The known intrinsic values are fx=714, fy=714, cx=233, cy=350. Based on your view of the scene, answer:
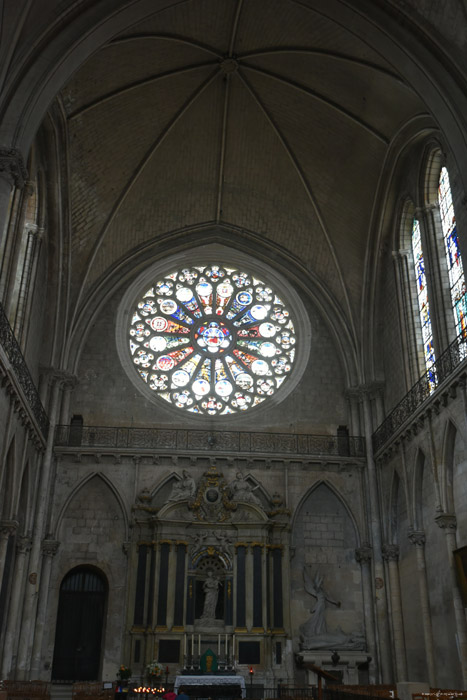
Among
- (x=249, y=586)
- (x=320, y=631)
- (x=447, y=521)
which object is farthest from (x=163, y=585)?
(x=447, y=521)

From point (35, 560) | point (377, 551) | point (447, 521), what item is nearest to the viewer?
point (447, 521)

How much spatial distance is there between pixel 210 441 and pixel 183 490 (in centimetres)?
148

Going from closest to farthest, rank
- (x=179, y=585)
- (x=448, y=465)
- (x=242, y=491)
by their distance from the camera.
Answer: (x=448, y=465), (x=179, y=585), (x=242, y=491)

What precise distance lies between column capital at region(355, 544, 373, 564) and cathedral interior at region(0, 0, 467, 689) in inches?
2.1

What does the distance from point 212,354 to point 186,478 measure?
407 cm

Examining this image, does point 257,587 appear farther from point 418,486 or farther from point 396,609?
point 418,486

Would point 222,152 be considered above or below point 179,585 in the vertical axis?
above

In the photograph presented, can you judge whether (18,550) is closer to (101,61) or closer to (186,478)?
(186,478)

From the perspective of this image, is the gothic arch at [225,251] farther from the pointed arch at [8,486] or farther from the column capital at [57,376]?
the pointed arch at [8,486]

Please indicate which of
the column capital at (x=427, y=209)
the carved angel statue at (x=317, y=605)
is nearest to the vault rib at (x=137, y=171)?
the column capital at (x=427, y=209)

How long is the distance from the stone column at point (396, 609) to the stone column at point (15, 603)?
8.02 meters

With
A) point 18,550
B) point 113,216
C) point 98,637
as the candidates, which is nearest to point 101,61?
point 113,216

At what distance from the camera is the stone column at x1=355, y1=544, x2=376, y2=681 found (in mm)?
16125

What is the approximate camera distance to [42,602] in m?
15.7
